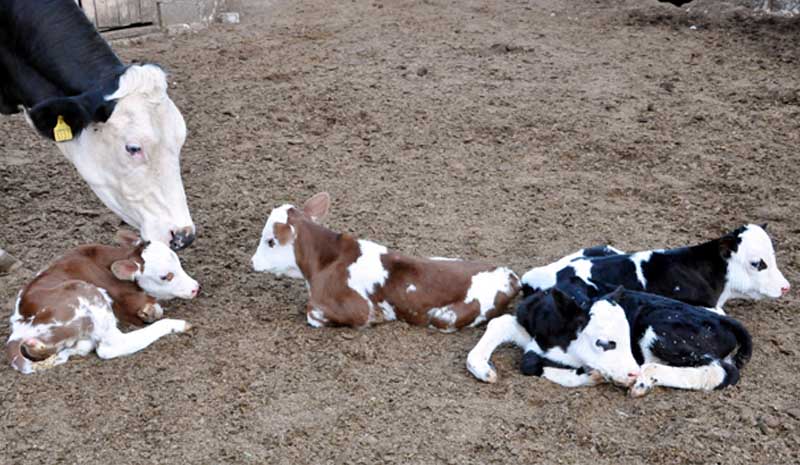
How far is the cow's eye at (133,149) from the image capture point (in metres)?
5.41

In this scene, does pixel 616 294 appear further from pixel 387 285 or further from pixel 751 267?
pixel 387 285

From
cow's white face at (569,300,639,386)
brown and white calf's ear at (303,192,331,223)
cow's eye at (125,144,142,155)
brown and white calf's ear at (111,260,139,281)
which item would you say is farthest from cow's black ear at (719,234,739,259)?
cow's eye at (125,144,142,155)

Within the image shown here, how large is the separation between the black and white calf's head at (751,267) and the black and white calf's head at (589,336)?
2.82 feet

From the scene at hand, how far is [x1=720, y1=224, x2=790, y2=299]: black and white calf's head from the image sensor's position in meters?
4.96

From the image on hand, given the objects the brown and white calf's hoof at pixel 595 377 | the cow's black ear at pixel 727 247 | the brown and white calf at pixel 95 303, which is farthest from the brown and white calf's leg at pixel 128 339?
the cow's black ear at pixel 727 247

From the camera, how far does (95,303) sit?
191 inches

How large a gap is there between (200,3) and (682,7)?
5.69 metres

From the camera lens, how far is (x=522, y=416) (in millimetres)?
4258

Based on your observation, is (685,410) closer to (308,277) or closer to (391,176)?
(308,277)

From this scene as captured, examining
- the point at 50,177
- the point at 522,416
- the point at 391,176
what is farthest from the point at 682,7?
the point at 522,416

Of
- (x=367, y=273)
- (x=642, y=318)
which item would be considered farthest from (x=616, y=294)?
(x=367, y=273)

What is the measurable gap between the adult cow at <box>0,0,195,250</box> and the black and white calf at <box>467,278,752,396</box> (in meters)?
2.10

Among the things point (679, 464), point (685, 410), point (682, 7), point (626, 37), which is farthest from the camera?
point (682, 7)

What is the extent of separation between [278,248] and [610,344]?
187 cm
